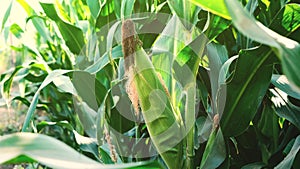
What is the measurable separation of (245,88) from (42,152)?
37cm

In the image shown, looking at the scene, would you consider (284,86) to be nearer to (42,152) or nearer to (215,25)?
(215,25)

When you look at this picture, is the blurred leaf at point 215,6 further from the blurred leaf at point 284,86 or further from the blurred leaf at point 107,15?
Answer: the blurred leaf at point 107,15

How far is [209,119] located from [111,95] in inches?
8.6

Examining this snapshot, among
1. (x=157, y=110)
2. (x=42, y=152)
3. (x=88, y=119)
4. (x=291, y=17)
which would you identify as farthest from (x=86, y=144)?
(x=42, y=152)

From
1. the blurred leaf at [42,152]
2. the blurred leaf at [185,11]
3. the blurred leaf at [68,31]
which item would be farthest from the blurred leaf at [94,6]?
the blurred leaf at [42,152]

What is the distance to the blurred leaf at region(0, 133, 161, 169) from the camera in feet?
0.90

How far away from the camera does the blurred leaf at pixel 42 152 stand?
0.90 ft

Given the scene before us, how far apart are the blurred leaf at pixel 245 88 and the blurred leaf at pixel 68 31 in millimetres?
525

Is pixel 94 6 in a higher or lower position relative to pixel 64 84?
higher

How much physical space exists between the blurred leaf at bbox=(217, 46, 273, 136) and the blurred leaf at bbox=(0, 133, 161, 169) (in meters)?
0.30

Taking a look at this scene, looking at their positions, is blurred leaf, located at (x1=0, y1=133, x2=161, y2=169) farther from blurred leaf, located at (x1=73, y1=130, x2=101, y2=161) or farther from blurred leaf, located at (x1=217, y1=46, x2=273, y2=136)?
blurred leaf, located at (x1=73, y1=130, x2=101, y2=161)

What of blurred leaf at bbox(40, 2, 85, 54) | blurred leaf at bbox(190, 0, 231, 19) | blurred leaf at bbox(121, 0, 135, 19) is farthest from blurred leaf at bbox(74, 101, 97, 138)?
blurred leaf at bbox(190, 0, 231, 19)

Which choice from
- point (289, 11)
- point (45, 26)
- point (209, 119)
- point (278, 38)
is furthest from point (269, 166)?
point (45, 26)

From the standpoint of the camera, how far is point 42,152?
287 millimetres
